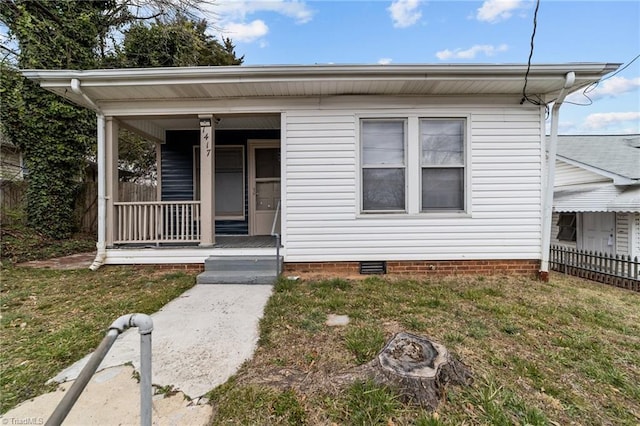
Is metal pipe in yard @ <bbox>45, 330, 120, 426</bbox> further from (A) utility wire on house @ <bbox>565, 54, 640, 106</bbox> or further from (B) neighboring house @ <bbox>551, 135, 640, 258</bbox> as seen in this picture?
(B) neighboring house @ <bbox>551, 135, 640, 258</bbox>

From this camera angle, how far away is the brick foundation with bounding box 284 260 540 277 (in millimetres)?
5004

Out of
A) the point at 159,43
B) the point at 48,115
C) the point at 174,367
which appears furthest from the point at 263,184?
the point at 159,43

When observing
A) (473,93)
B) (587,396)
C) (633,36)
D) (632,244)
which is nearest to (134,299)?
(587,396)

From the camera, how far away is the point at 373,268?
509 centimetres

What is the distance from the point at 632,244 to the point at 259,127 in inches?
404

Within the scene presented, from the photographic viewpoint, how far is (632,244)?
7.92 m

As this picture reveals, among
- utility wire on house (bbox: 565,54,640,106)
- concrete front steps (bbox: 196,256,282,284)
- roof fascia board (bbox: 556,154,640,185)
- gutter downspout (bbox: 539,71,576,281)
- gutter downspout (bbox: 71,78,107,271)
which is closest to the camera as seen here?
utility wire on house (bbox: 565,54,640,106)

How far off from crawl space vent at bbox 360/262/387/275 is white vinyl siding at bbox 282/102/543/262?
14cm

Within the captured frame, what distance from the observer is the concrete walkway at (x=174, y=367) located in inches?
67.3

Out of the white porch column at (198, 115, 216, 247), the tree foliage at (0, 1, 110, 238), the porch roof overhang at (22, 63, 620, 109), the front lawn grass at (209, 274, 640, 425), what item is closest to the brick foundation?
the front lawn grass at (209, 274, 640, 425)

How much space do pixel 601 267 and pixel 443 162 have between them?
16.8 ft

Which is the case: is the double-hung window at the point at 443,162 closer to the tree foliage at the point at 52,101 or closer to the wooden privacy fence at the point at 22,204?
the wooden privacy fence at the point at 22,204

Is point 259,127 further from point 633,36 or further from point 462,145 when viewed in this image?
point 633,36

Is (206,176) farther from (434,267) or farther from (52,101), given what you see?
(52,101)
